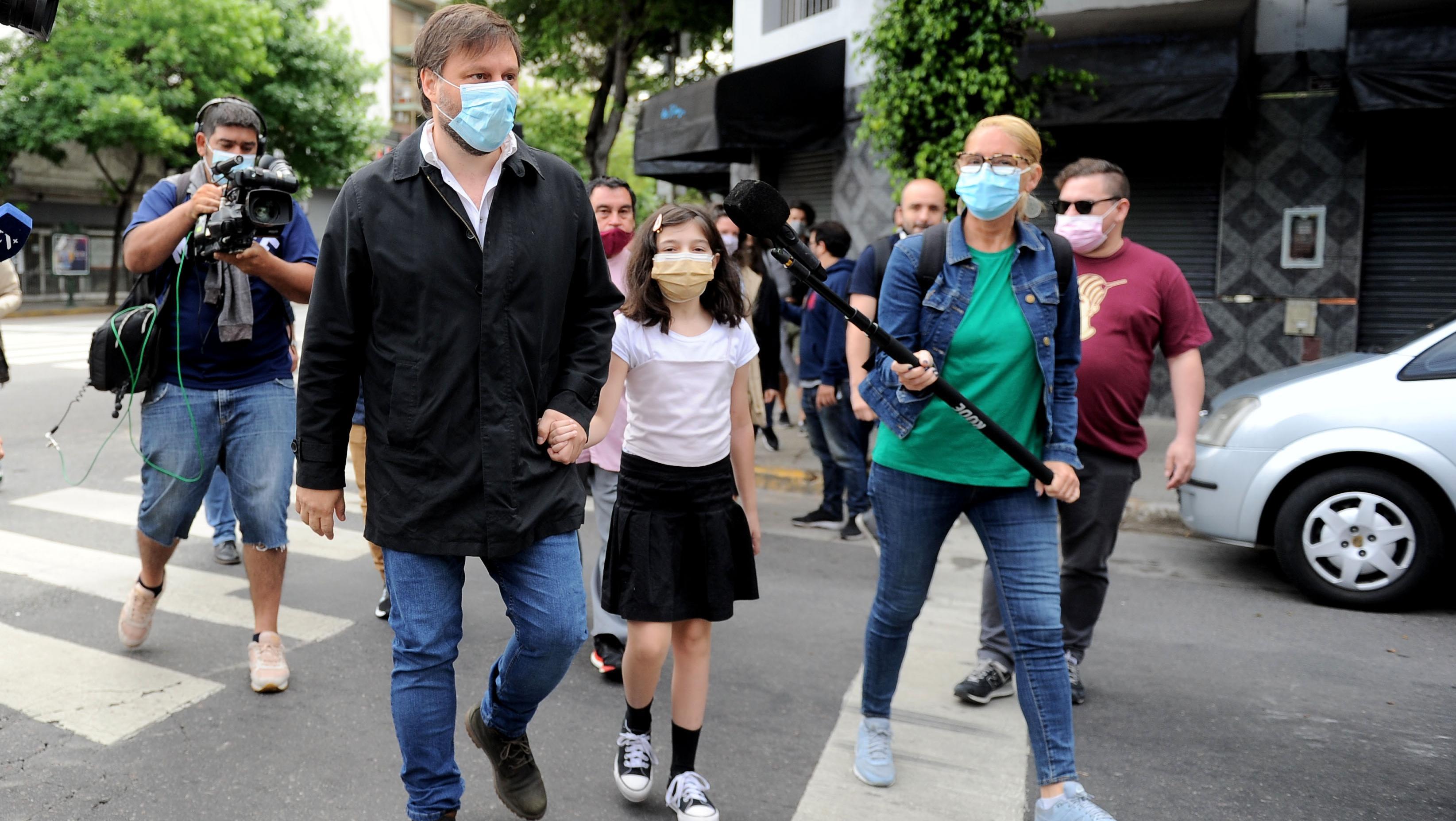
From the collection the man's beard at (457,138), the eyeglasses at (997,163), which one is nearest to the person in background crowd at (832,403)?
the eyeglasses at (997,163)

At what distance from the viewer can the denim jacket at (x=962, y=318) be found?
10.6 feet

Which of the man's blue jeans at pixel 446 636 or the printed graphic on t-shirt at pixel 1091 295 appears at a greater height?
the printed graphic on t-shirt at pixel 1091 295

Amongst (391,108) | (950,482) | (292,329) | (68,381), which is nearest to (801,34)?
(68,381)

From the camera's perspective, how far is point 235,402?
13.4 feet

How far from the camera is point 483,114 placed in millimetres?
2609

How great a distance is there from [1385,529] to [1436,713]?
4.89ft

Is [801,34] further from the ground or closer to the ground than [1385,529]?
further from the ground

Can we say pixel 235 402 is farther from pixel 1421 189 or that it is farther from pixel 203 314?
pixel 1421 189

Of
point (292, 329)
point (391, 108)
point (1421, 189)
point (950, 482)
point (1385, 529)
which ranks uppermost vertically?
point (391, 108)

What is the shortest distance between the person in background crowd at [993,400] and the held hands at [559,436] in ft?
3.02

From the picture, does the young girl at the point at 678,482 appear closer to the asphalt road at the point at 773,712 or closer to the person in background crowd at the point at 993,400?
the asphalt road at the point at 773,712

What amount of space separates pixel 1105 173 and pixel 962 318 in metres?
1.28

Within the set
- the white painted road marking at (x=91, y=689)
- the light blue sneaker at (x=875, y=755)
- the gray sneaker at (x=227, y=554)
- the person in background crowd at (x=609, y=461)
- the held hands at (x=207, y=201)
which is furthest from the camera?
the gray sneaker at (x=227, y=554)

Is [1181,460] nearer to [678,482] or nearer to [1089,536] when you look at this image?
[1089,536]
